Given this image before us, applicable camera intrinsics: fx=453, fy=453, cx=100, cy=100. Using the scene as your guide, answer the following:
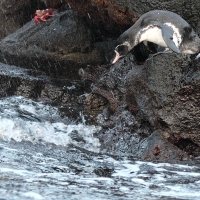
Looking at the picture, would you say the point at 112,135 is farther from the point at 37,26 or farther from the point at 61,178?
the point at 37,26

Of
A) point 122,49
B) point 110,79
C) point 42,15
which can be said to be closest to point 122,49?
point 122,49

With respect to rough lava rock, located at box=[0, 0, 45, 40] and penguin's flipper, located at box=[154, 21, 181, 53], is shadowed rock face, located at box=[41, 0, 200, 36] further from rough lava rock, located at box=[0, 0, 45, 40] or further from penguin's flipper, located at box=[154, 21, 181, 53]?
rough lava rock, located at box=[0, 0, 45, 40]

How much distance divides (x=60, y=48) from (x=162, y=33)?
381 centimetres

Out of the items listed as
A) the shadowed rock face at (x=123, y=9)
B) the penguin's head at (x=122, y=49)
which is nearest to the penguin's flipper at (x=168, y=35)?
the penguin's head at (x=122, y=49)

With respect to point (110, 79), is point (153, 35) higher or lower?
higher

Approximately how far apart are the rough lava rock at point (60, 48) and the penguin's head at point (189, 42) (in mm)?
3377

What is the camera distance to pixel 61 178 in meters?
4.16

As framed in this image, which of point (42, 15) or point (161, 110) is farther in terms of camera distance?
point (42, 15)

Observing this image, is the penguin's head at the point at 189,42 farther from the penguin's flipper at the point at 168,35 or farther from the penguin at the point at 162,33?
the penguin's flipper at the point at 168,35

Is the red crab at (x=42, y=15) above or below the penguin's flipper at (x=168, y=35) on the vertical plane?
above

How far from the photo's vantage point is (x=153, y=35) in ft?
22.7

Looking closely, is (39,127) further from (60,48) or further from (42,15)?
(42,15)

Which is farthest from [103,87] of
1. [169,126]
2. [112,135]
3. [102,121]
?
[169,126]

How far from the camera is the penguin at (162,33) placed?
6.52 m
